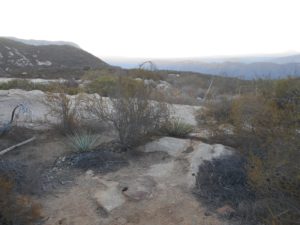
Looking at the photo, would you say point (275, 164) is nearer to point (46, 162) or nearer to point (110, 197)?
point (110, 197)

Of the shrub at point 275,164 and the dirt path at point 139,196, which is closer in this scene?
the shrub at point 275,164

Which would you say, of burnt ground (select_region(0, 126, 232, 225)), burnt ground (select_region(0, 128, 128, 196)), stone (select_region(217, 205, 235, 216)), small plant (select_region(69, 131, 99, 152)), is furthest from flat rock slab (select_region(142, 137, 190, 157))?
stone (select_region(217, 205, 235, 216))

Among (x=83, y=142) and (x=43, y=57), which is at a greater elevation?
(x=83, y=142)

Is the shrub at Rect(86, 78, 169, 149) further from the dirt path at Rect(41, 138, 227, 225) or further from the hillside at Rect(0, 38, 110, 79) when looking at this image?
the hillside at Rect(0, 38, 110, 79)

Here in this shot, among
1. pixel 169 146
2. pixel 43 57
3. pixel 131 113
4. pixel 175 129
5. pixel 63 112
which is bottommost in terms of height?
pixel 43 57

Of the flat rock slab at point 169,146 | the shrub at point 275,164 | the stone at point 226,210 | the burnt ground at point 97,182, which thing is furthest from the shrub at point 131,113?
the stone at point 226,210

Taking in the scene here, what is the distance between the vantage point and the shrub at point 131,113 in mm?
6590

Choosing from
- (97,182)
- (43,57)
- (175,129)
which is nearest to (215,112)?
(175,129)

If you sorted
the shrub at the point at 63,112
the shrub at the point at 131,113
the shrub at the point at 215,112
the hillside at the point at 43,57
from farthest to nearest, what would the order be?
the hillside at the point at 43,57, the shrub at the point at 215,112, the shrub at the point at 63,112, the shrub at the point at 131,113

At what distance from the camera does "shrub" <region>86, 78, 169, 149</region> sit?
6.59 m

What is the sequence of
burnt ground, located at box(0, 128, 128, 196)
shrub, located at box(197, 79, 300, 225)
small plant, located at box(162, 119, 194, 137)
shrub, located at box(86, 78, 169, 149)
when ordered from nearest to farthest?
1. shrub, located at box(197, 79, 300, 225)
2. burnt ground, located at box(0, 128, 128, 196)
3. shrub, located at box(86, 78, 169, 149)
4. small plant, located at box(162, 119, 194, 137)

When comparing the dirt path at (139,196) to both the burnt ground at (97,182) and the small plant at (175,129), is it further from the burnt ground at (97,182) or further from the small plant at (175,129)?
the small plant at (175,129)

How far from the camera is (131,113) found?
6.59m

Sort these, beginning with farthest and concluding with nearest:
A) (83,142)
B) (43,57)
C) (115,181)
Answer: (43,57) < (83,142) < (115,181)
